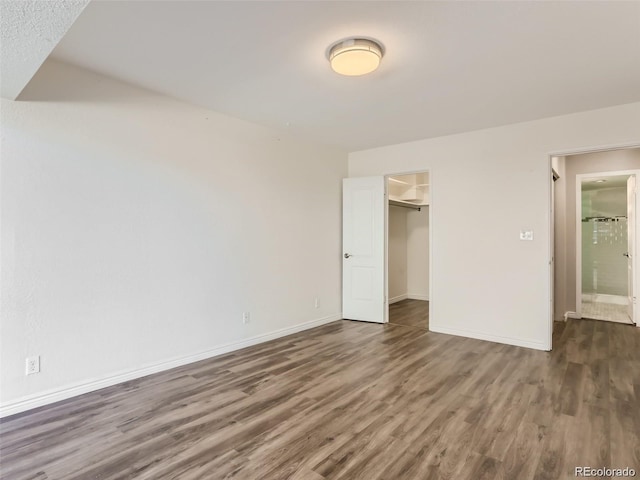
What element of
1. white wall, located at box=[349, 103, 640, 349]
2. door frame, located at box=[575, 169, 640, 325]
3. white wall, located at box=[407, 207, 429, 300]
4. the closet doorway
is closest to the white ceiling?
white wall, located at box=[349, 103, 640, 349]

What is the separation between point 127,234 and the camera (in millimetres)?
3010

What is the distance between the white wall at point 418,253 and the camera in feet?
22.6

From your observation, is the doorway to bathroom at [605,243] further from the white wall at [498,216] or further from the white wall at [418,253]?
the white wall at [498,216]

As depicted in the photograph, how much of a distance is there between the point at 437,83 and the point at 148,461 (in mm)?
3500

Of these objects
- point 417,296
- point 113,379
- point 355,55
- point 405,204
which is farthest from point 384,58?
point 417,296

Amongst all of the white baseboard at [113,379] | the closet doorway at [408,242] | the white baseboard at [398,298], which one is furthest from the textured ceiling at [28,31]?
the white baseboard at [398,298]

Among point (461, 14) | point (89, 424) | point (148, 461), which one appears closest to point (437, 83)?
point (461, 14)

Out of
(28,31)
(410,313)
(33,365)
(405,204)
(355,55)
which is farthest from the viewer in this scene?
(405,204)

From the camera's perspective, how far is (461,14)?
2.04 m

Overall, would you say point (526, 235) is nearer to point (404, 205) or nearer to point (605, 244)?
point (404, 205)

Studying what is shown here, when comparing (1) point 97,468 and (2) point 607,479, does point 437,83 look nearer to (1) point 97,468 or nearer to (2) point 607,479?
(2) point 607,479

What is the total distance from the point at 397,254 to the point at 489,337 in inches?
111

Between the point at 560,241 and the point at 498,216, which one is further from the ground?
the point at 498,216

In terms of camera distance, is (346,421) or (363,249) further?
(363,249)
